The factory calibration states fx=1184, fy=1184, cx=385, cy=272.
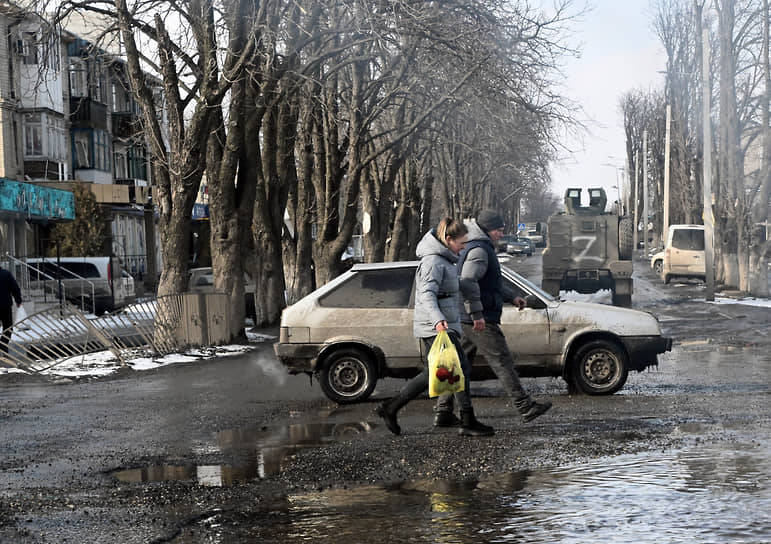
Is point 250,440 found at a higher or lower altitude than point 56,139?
lower

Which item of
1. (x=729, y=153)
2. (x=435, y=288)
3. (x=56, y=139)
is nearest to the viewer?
(x=435, y=288)

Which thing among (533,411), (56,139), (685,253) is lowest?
(533,411)

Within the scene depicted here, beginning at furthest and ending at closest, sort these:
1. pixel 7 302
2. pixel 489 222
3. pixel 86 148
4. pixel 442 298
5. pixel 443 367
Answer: pixel 86 148, pixel 7 302, pixel 489 222, pixel 442 298, pixel 443 367

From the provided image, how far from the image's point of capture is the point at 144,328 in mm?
19594

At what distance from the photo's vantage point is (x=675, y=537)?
5977mm

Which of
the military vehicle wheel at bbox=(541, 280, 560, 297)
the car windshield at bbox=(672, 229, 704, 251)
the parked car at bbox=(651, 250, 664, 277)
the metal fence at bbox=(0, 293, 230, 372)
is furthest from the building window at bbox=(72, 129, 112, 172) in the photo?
the metal fence at bbox=(0, 293, 230, 372)

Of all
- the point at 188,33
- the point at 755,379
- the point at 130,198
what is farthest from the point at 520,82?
the point at 130,198

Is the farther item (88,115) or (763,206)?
(88,115)

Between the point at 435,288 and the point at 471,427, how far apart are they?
1.15 metres

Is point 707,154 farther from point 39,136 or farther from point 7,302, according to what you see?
point 39,136

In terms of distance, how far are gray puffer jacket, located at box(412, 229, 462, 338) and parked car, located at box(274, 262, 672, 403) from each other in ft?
9.36

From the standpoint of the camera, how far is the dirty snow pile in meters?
17.0

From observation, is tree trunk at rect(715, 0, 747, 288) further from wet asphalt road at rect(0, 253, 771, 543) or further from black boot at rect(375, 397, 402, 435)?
black boot at rect(375, 397, 402, 435)

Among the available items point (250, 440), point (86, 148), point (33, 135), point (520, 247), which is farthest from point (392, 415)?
point (520, 247)
